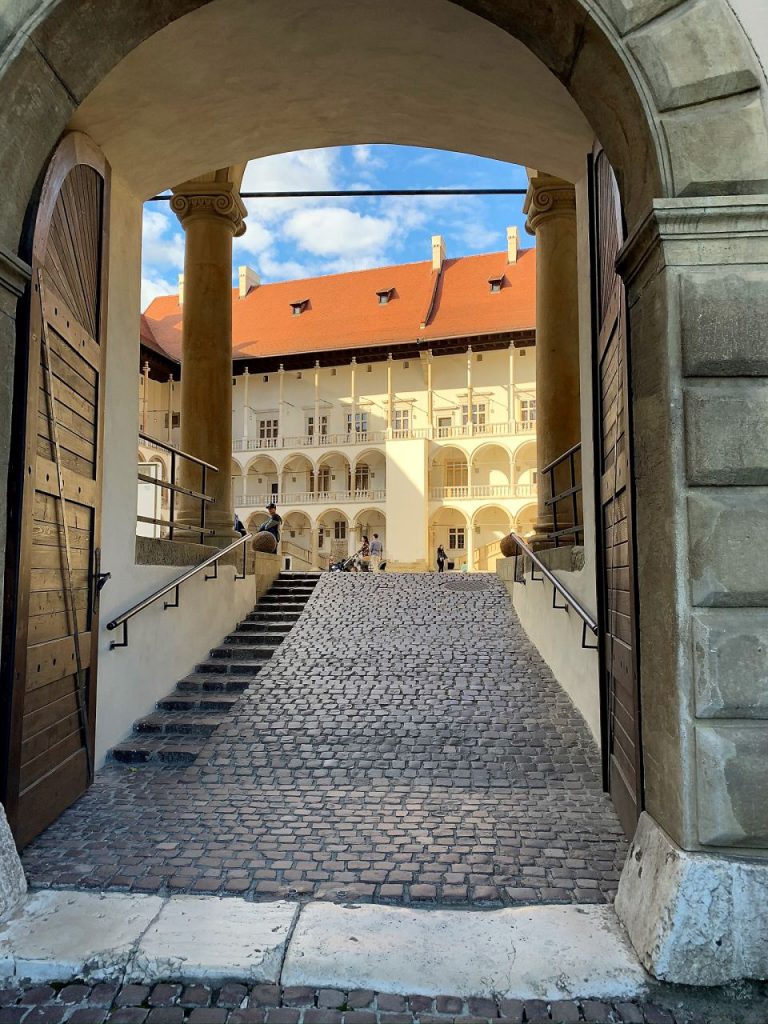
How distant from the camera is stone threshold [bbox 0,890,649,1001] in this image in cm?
266

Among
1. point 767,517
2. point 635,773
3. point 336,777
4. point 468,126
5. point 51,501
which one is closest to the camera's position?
point 767,517

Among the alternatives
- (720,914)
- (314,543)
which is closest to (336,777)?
(720,914)

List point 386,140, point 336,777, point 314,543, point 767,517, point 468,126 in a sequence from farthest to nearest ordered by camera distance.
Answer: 1. point 314,543
2. point 386,140
3. point 468,126
4. point 336,777
5. point 767,517

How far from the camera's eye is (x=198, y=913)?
123 inches

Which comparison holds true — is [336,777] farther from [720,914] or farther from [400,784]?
[720,914]

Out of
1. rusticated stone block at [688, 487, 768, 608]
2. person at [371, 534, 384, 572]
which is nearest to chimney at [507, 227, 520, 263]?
person at [371, 534, 384, 572]

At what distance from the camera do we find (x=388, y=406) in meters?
45.8

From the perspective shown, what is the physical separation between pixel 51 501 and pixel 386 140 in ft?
13.6

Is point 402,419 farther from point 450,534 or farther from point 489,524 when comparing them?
point 489,524

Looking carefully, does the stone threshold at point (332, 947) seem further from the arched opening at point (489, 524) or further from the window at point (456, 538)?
the window at point (456, 538)

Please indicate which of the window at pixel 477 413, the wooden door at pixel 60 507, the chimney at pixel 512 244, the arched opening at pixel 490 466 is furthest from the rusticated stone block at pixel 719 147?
the chimney at pixel 512 244

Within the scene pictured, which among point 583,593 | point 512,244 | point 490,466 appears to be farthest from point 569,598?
point 512,244

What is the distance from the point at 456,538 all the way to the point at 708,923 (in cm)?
4196

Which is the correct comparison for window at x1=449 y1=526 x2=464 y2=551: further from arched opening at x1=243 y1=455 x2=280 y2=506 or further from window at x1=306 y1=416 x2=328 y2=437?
arched opening at x1=243 y1=455 x2=280 y2=506
